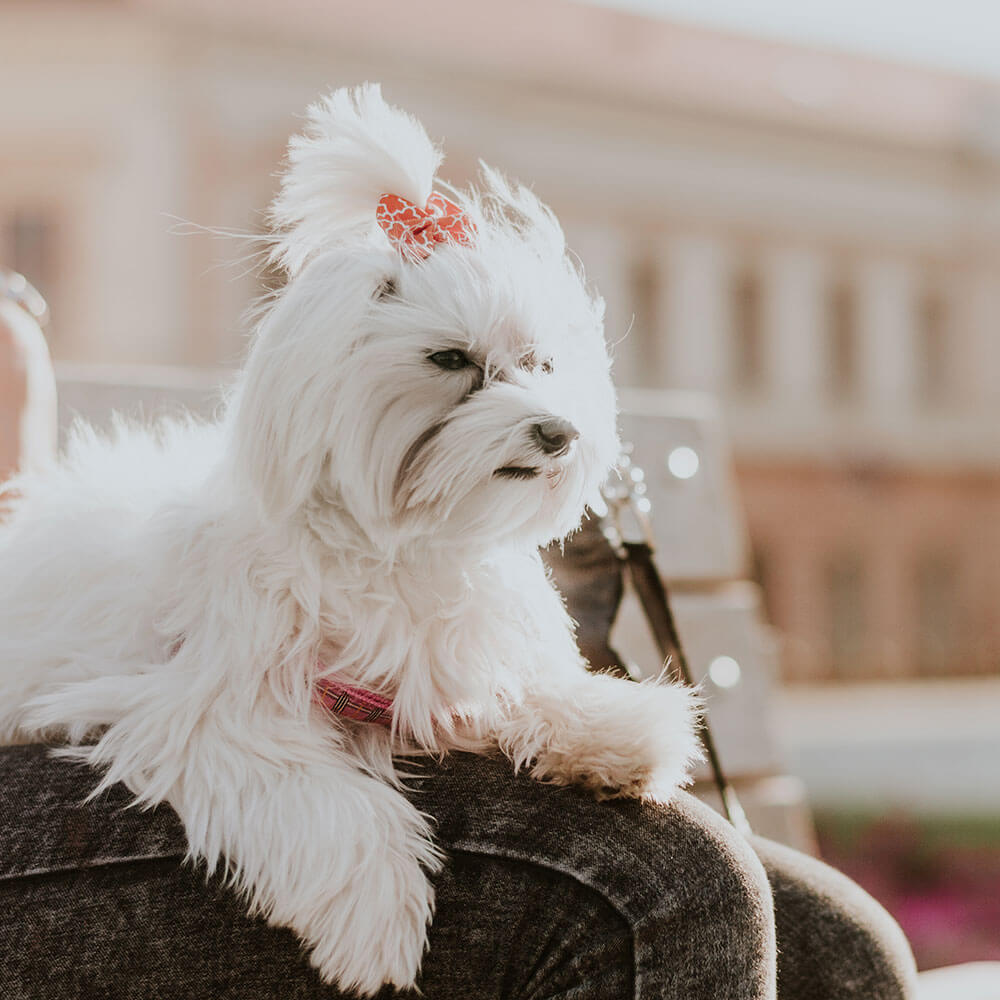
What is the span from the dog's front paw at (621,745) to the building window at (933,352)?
20.6 meters

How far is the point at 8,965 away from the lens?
1.24m

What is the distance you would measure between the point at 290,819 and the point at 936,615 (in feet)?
70.5

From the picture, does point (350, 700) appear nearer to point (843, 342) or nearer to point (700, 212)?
point (700, 212)

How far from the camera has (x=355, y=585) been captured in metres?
1.45

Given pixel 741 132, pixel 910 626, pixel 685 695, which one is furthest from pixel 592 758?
pixel 910 626

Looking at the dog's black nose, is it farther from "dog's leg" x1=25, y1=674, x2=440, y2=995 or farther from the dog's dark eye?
"dog's leg" x1=25, y1=674, x2=440, y2=995

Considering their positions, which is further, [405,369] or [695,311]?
[695,311]

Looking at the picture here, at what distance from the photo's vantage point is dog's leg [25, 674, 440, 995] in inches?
50.0

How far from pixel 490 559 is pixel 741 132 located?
59.4ft

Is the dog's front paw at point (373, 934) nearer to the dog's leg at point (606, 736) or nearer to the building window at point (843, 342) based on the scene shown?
the dog's leg at point (606, 736)

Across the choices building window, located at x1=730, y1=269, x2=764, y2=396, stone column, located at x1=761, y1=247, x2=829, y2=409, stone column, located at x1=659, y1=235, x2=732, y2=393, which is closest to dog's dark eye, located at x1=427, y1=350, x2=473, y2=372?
stone column, located at x1=659, y1=235, x2=732, y2=393

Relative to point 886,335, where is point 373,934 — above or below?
above

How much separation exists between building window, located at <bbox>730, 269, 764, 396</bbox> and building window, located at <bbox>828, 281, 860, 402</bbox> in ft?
4.48

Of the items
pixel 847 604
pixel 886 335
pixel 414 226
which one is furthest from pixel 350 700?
pixel 886 335
